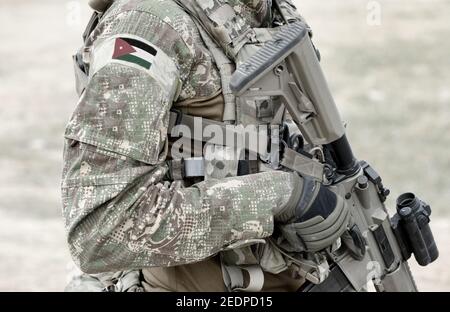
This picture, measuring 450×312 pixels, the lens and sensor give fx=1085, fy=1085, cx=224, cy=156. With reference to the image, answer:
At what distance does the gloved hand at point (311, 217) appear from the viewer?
299 centimetres

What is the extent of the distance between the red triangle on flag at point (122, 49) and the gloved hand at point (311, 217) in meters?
0.60

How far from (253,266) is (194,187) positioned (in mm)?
358

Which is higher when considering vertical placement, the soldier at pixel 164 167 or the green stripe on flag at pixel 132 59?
the green stripe on flag at pixel 132 59

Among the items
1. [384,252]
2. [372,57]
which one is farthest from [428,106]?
[384,252]

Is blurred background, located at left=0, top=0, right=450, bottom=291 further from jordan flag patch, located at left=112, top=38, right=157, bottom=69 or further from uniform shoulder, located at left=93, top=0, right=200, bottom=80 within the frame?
jordan flag patch, located at left=112, top=38, right=157, bottom=69

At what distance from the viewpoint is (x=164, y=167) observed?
2.93 metres

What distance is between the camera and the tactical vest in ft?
9.94

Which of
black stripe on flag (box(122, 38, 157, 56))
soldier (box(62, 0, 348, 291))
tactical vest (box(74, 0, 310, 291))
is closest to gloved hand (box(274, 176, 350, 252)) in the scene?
soldier (box(62, 0, 348, 291))

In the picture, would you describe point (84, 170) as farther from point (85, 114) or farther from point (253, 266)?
point (253, 266)

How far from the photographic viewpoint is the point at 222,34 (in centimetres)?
303

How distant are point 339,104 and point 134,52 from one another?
8.05 meters

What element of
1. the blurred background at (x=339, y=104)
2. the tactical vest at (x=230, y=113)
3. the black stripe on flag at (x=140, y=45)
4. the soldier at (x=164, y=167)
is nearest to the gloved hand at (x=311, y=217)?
the soldier at (x=164, y=167)

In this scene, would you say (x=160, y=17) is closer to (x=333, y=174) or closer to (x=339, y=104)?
(x=333, y=174)

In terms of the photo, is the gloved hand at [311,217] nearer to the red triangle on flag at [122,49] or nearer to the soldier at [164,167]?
the soldier at [164,167]
